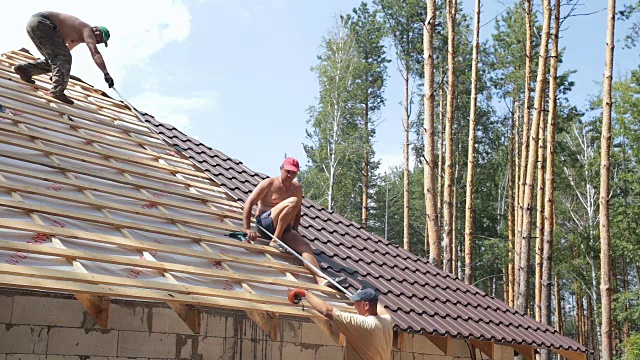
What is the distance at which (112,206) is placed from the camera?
541 centimetres

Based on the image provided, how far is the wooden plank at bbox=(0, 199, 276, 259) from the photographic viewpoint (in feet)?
15.3

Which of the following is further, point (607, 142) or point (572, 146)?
point (572, 146)

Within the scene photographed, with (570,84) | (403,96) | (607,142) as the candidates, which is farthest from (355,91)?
(607,142)

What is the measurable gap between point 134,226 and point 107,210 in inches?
12.6

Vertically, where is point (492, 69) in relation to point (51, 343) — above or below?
above

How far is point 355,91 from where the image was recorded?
98.1 ft

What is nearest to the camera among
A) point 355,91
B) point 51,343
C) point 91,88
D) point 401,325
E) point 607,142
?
point 51,343

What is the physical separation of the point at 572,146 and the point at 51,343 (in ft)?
96.2

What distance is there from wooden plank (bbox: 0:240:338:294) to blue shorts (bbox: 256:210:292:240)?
75 centimetres

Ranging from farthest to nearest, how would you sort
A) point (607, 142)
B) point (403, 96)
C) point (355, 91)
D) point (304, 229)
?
1. point (355, 91)
2. point (403, 96)
3. point (607, 142)
4. point (304, 229)

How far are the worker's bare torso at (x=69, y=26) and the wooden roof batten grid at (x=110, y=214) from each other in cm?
70

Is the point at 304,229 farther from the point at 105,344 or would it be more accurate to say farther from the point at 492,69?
the point at 492,69

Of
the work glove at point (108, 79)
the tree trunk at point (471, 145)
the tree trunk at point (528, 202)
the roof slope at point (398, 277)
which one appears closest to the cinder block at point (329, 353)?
the roof slope at point (398, 277)

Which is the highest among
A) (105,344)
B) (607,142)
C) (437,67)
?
(437,67)
